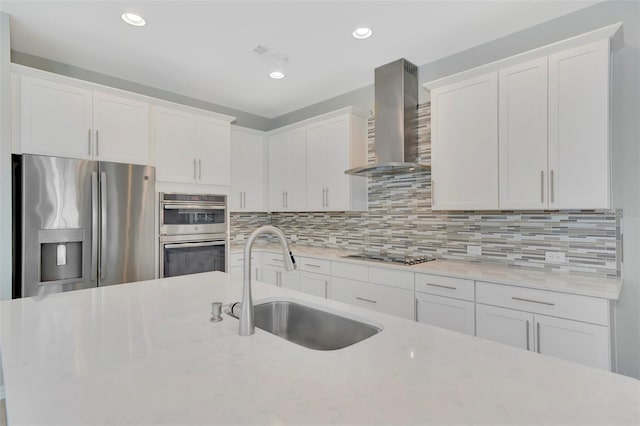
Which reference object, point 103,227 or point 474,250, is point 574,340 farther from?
point 103,227

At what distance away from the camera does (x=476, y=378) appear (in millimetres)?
826

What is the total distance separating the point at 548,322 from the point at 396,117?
1.90 m

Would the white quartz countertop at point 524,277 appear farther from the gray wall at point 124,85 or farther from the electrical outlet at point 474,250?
the gray wall at point 124,85

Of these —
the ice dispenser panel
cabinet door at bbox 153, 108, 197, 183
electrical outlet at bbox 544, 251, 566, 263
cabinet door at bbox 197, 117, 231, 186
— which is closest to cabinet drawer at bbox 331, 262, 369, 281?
electrical outlet at bbox 544, 251, 566, 263

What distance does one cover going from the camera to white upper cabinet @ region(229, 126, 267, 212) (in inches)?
162

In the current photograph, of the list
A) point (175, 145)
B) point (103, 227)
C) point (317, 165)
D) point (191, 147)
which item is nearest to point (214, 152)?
point (191, 147)

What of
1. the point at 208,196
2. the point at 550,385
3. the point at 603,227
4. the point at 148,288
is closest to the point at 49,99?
the point at 208,196

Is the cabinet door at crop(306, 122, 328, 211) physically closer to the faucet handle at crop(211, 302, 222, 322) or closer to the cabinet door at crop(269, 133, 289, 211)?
the cabinet door at crop(269, 133, 289, 211)

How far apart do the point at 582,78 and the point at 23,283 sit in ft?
13.0

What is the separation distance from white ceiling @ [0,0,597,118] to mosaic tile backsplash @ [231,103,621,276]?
0.70 metres

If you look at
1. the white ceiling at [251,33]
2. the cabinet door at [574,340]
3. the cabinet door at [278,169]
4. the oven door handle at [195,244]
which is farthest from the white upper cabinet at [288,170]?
the cabinet door at [574,340]

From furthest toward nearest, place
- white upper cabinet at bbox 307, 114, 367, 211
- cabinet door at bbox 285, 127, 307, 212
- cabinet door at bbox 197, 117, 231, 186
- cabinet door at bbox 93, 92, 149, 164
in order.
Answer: cabinet door at bbox 285, 127, 307, 212, cabinet door at bbox 197, 117, 231, 186, white upper cabinet at bbox 307, 114, 367, 211, cabinet door at bbox 93, 92, 149, 164

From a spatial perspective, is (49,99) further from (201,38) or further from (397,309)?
(397,309)

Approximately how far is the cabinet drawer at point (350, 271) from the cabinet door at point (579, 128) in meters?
1.45
